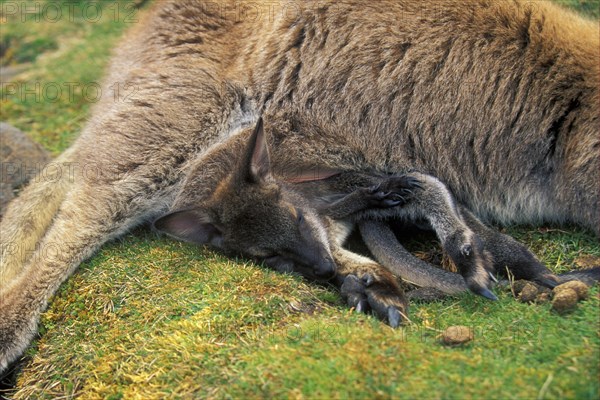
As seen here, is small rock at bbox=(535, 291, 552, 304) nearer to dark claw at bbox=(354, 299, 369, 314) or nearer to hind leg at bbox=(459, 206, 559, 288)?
hind leg at bbox=(459, 206, 559, 288)

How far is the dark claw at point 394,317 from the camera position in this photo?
410 centimetres

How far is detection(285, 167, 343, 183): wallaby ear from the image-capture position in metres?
5.33

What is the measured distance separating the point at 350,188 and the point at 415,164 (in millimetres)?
520

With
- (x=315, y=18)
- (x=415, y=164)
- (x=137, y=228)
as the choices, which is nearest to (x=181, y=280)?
(x=137, y=228)

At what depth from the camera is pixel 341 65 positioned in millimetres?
5336

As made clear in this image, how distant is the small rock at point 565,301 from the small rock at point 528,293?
236 millimetres

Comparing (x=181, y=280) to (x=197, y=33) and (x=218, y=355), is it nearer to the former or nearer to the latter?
(x=218, y=355)

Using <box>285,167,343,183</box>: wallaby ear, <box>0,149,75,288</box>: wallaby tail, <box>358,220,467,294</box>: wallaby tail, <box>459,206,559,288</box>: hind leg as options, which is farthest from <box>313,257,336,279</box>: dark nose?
<box>0,149,75,288</box>: wallaby tail

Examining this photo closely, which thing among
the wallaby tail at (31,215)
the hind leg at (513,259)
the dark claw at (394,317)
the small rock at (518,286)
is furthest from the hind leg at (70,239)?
the small rock at (518,286)

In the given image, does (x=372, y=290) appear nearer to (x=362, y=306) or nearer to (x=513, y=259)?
(x=362, y=306)

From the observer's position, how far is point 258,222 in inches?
189

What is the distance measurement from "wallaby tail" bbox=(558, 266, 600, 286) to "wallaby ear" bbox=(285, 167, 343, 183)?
184 centimetres

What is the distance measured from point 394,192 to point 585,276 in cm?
139

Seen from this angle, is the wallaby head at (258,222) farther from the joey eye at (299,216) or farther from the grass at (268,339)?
the grass at (268,339)
